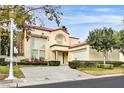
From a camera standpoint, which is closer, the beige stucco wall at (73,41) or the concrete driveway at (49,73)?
the concrete driveway at (49,73)

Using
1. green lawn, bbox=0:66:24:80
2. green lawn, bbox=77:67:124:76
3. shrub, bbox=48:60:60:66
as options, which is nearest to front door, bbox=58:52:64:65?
shrub, bbox=48:60:60:66

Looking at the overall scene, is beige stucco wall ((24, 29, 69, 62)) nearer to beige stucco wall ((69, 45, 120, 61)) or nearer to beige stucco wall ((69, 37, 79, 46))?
beige stucco wall ((69, 37, 79, 46))

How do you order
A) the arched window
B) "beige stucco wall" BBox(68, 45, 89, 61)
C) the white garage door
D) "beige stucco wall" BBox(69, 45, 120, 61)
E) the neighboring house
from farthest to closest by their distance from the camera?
"beige stucco wall" BBox(69, 45, 120, 61)
the white garage door
"beige stucco wall" BBox(68, 45, 89, 61)
the arched window
the neighboring house

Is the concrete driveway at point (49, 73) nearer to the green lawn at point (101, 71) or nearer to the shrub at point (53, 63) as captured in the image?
the shrub at point (53, 63)

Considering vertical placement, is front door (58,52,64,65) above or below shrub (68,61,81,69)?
above

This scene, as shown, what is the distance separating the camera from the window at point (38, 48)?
13.9 m

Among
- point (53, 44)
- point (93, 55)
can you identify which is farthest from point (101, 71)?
point (53, 44)

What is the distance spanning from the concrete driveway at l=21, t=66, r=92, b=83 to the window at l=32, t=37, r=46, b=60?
0.43 meters

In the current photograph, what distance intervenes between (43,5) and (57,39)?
63.0 inches

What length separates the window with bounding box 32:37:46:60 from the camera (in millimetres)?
13852

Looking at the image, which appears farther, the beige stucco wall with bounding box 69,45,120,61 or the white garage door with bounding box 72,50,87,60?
the beige stucco wall with bounding box 69,45,120,61

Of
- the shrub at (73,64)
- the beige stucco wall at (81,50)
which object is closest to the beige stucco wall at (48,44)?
the beige stucco wall at (81,50)

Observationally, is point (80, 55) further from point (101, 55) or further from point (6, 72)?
point (6, 72)

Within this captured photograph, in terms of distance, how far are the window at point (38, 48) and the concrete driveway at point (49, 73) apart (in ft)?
1.41
